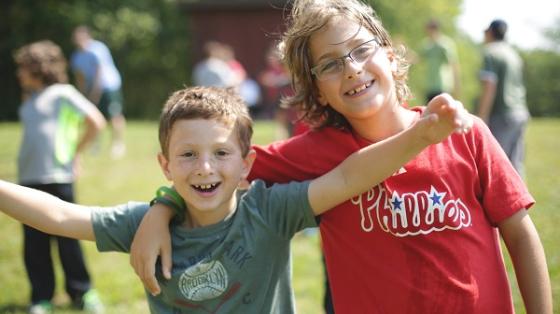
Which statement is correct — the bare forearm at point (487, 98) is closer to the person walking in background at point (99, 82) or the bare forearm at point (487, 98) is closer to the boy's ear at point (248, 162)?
the boy's ear at point (248, 162)

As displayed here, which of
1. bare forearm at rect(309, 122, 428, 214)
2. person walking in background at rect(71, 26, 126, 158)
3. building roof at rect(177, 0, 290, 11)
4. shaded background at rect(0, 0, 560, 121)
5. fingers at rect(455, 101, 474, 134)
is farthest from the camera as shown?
building roof at rect(177, 0, 290, 11)

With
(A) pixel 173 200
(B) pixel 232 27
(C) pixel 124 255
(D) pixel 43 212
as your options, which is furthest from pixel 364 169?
(B) pixel 232 27

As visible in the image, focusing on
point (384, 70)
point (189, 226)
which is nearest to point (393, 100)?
point (384, 70)

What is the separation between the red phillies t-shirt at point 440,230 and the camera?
6.49 feet

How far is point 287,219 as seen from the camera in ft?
7.09

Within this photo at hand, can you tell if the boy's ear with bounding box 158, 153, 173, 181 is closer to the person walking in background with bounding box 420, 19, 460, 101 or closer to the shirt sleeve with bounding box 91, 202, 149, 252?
the shirt sleeve with bounding box 91, 202, 149, 252

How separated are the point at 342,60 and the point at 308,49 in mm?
160

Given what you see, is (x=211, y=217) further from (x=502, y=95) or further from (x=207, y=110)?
(x=502, y=95)

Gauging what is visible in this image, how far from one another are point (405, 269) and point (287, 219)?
1.51 ft

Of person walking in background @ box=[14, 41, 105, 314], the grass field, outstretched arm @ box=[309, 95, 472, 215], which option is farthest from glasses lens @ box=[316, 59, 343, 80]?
person walking in background @ box=[14, 41, 105, 314]

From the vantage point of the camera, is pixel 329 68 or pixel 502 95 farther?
pixel 502 95

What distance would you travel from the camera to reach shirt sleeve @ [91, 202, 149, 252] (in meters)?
2.21

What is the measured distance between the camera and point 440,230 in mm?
2000

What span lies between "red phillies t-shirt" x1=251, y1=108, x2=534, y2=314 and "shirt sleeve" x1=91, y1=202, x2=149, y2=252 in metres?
0.85
